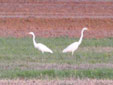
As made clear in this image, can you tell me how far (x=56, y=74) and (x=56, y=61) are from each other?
2898 mm

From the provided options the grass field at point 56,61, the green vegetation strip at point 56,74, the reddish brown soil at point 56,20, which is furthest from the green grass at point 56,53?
the reddish brown soil at point 56,20

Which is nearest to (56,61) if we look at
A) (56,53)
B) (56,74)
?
(56,53)

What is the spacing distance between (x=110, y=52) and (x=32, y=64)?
4417 mm

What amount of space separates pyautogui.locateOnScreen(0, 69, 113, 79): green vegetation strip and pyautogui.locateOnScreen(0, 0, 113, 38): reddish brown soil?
12.9 m

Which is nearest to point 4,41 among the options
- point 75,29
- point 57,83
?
point 75,29

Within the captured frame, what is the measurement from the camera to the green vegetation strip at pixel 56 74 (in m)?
11.7

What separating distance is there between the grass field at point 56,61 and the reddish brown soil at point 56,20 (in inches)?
218

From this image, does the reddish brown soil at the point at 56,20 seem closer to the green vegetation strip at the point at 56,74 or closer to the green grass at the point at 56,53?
the green grass at the point at 56,53

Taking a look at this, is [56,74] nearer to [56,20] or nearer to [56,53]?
[56,53]

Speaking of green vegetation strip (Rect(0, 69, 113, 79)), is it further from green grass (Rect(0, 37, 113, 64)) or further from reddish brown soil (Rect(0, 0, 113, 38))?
reddish brown soil (Rect(0, 0, 113, 38))

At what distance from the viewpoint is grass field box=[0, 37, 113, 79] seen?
12.0 meters

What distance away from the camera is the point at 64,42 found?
70.1 feet

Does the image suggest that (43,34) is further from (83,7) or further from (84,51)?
(83,7)

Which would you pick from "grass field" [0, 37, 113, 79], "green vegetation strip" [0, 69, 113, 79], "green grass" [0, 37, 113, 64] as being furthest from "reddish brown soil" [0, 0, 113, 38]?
"green vegetation strip" [0, 69, 113, 79]
